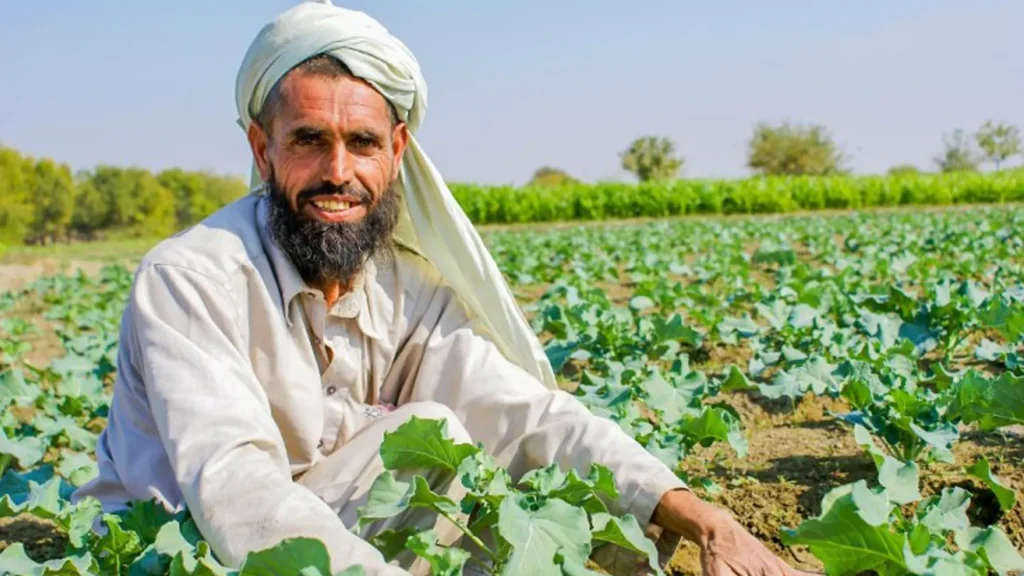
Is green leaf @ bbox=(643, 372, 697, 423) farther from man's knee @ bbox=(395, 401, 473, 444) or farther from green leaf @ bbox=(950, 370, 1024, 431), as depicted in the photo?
man's knee @ bbox=(395, 401, 473, 444)

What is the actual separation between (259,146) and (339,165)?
29cm

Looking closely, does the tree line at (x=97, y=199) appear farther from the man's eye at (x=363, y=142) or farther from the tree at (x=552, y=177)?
the man's eye at (x=363, y=142)

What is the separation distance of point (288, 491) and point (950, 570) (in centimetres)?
122

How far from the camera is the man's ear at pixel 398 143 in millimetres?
2885

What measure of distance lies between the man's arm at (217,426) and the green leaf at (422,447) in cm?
20

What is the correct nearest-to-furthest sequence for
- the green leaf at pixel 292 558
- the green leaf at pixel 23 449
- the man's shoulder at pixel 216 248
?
1. the green leaf at pixel 292 558
2. the man's shoulder at pixel 216 248
3. the green leaf at pixel 23 449

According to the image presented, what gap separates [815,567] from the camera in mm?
3096

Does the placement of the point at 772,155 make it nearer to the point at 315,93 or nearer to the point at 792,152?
the point at 792,152

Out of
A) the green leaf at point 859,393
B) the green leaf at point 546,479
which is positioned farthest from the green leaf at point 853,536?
the green leaf at point 859,393

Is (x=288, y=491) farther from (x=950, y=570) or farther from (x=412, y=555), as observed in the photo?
(x=950, y=570)

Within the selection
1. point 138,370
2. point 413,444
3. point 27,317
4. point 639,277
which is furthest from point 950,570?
point 27,317

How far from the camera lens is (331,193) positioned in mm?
2789

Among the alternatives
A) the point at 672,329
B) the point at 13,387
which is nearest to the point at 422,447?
the point at 13,387

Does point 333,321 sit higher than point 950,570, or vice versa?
point 333,321
